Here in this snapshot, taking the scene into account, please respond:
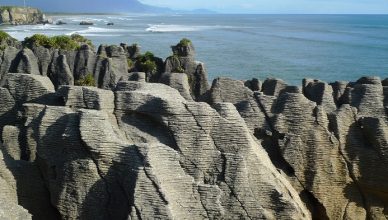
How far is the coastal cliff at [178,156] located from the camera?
38.4 ft

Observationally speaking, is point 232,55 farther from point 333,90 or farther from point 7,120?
point 7,120

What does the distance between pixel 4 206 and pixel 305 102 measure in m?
8.87

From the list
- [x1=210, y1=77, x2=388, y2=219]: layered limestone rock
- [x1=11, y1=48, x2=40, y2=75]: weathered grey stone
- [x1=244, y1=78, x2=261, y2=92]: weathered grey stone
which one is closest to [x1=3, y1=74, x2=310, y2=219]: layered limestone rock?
[x1=210, y1=77, x2=388, y2=219]: layered limestone rock

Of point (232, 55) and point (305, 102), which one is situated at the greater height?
point (305, 102)

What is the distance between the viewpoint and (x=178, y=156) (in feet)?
39.0

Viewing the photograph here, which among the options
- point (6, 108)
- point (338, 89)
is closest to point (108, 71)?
point (338, 89)

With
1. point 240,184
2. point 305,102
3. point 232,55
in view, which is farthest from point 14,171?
point 232,55

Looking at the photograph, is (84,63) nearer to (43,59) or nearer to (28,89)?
(43,59)

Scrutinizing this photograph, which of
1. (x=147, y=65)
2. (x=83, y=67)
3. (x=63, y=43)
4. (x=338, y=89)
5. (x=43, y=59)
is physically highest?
(x=338, y=89)

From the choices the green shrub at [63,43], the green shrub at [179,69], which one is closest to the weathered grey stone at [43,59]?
the green shrub at [179,69]

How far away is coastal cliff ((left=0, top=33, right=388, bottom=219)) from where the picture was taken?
11.7 meters

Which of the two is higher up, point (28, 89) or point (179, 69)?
point (28, 89)

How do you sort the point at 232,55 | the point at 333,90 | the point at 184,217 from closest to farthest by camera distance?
the point at 184,217 < the point at 333,90 < the point at 232,55

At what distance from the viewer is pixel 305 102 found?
15.3m
